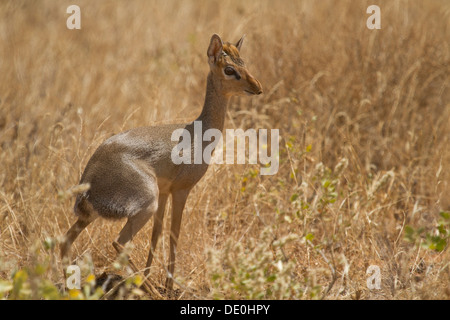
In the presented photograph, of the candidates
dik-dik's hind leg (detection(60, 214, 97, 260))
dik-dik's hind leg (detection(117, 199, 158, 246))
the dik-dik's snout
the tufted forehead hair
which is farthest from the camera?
the tufted forehead hair

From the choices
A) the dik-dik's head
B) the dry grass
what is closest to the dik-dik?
the dik-dik's head

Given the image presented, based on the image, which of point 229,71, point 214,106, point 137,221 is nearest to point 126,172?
point 137,221

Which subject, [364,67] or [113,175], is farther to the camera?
[364,67]

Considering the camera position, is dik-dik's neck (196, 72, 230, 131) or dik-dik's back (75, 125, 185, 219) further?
dik-dik's neck (196, 72, 230, 131)

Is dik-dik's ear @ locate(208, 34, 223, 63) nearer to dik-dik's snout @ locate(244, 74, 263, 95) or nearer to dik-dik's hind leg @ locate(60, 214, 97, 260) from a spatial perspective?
dik-dik's snout @ locate(244, 74, 263, 95)

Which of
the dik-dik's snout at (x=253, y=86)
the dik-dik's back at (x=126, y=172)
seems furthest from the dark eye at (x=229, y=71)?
the dik-dik's back at (x=126, y=172)

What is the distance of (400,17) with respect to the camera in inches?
265

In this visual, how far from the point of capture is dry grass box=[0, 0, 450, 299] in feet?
13.7

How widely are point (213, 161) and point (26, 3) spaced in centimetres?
680

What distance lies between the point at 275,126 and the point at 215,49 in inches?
82.3

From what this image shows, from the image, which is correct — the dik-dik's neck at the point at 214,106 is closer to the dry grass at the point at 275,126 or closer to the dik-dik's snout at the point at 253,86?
the dik-dik's snout at the point at 253,86

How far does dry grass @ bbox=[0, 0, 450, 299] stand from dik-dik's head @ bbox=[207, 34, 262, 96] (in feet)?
2.18
